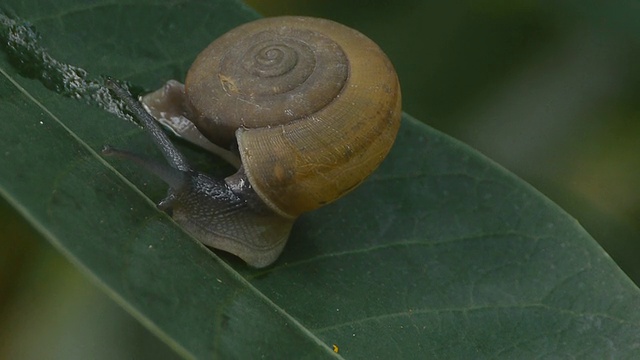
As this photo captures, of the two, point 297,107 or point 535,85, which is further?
point 535,85

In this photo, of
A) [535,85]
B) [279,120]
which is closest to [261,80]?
[279,120]

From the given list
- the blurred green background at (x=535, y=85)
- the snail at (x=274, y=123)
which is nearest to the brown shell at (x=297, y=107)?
the snail at (x=274, y=123)

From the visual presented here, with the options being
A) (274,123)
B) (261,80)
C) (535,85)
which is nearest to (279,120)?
(274,123)

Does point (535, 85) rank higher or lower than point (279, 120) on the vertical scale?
lower

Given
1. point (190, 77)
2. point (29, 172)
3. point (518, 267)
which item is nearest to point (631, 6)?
point (518, 267)

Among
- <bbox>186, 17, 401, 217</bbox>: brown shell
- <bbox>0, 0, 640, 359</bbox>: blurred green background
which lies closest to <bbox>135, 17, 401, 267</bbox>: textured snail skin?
<bbox>186, 17, 401, 217</bbox>: brown shell

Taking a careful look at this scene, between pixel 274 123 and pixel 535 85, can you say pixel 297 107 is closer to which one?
pixel 274 123
